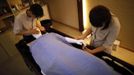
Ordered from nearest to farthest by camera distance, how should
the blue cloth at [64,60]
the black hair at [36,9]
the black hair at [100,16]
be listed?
1. the blue cloth at [64,60]
2. the black hair at [100,16]
3. the black hair at [36,9]

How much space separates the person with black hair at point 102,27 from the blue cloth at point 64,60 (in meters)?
0.26

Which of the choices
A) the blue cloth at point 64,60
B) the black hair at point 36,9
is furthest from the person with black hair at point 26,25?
the blue cloth at point 64,60

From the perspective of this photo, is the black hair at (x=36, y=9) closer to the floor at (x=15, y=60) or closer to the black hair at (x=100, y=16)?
the black hair at (x=100, y=16)

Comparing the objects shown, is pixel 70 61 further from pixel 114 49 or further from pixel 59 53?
pixel 114 49

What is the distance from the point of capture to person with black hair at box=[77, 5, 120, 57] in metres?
1.01

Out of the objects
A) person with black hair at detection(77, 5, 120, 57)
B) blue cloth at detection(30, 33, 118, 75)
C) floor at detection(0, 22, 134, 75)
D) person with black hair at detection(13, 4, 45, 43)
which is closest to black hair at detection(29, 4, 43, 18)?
person with black hair at detection(13, 4, 45, 43)

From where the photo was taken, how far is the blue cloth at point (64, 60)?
2.77ft

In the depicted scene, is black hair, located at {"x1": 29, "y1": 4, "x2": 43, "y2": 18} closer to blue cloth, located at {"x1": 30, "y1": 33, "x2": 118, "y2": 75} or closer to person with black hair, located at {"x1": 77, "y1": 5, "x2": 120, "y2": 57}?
blue cloth, located at {"x1": 30, "y1": 33, "x2": 118, "y2": 75}

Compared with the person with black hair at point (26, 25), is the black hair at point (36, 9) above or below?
above

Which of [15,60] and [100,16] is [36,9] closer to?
[100,16]

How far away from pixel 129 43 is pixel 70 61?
173cm

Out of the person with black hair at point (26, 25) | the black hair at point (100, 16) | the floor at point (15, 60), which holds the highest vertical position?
the black hair at point (100, 16)

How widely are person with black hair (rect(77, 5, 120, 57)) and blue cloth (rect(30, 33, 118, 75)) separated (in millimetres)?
256

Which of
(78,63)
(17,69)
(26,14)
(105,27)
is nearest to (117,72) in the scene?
(78,63)
